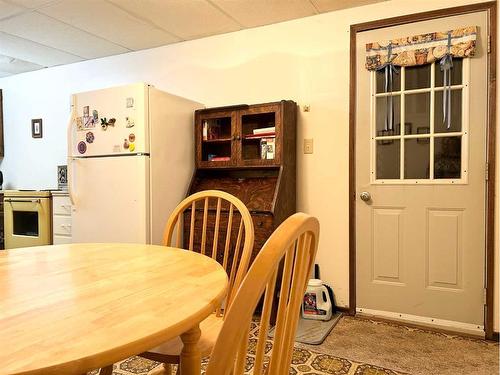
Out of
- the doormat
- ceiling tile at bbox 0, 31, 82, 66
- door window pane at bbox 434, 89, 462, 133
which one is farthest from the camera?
ceiling tile at bbox 0, 31, 82, 66

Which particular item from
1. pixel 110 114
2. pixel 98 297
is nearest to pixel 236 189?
pixel 110 114

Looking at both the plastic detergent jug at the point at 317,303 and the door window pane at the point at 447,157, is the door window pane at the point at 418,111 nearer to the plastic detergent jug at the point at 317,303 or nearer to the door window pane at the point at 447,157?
the door window pane at the point at 447,157

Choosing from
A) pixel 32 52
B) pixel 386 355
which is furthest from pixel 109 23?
pixel 386 355

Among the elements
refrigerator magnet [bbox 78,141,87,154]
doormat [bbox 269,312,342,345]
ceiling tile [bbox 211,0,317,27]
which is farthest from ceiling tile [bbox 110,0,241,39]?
doormat [bbox 269,312,342,345]

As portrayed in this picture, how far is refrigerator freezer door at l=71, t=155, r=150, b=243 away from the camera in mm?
2633

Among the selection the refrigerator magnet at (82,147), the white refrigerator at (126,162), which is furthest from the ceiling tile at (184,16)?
the refrigerator magnet at (82,147)

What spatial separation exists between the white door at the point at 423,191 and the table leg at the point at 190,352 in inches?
79.0

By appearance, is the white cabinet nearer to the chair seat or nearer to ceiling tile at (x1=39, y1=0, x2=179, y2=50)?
ceiling tile at (x1=39, y1=0, x2=179, y2=50)

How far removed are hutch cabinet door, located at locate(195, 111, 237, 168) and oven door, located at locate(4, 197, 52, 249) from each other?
1635mm

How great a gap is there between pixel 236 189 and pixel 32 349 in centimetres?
235

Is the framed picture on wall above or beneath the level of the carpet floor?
above

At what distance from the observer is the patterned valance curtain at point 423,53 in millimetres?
2355

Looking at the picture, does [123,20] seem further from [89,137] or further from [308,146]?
[308,146]

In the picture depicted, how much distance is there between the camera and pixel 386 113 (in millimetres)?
2641
